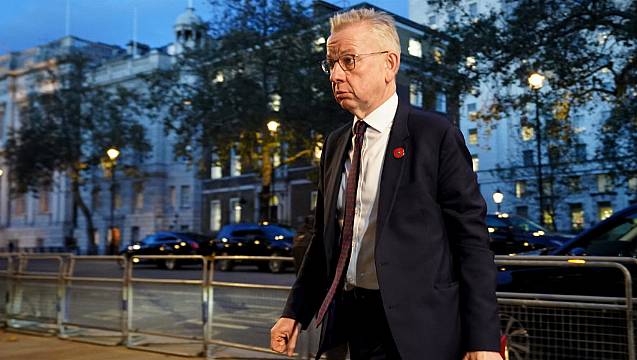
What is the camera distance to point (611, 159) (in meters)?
26.2

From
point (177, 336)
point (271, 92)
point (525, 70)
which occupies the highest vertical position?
point (271, 92)

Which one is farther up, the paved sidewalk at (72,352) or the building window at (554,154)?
the building window at (554,154)

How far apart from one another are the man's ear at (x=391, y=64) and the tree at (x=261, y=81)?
32.3m

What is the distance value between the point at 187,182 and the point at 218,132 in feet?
88.0

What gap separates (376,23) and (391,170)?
0.60m

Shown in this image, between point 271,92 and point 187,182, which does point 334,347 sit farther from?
point 187,182

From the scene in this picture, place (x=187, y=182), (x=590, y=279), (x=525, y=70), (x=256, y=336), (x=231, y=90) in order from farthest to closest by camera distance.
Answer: (x=187, y=182) → (x=231, y=90) → (x=525, y=70) → (x=256, y=336) → (x=590, y=279)

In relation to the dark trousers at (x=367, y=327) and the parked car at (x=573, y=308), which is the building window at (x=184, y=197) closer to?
the parked car at (x=573, y=308)

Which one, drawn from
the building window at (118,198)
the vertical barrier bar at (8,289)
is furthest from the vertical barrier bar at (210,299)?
the building window at (118,198)

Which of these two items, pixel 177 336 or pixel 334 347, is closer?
pixel 334 347

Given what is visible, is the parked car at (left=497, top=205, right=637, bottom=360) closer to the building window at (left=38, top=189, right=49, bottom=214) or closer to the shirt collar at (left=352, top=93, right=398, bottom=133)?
the shirt collar at (left=352, top=93, right=398, bottom=133)

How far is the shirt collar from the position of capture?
9.11ft

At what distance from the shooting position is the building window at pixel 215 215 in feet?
205

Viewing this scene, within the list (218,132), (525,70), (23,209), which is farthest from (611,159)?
(23,209)
